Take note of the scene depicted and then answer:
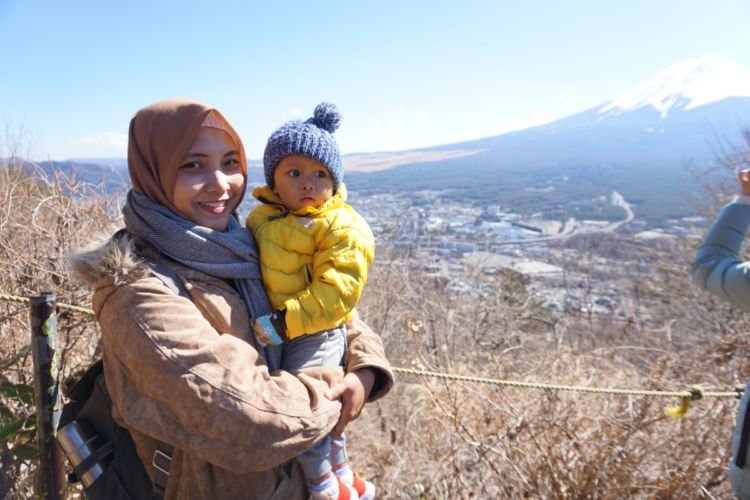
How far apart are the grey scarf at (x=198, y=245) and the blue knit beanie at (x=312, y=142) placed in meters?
0.36

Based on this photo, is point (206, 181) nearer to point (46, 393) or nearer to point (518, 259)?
point (46, 393)

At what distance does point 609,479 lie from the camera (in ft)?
9.01

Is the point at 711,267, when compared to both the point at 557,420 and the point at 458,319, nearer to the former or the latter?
the point at 557,420

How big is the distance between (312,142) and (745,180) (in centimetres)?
166

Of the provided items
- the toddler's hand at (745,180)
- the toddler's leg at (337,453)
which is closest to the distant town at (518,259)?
the toddler's hand at (745,180)

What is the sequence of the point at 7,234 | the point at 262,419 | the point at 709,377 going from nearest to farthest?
the point at 262,419 → the point at 7,234 → the point at 709,377

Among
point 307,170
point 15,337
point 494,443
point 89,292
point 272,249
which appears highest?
point 307,170

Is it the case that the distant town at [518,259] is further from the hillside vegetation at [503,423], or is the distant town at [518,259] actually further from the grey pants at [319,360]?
the grey pants at [319,360]

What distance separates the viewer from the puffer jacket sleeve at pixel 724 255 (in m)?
1.81

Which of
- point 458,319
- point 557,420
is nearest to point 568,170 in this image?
point 458,319

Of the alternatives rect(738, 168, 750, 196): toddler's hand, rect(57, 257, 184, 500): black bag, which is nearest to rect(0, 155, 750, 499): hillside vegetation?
rect(57, 257, 184, 500): black bag

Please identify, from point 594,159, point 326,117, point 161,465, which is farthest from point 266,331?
point 594,159

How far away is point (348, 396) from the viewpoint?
5.18 feet

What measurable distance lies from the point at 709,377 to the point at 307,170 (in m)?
4.34
